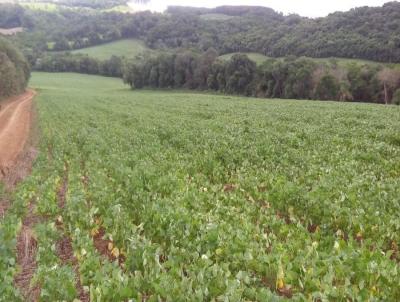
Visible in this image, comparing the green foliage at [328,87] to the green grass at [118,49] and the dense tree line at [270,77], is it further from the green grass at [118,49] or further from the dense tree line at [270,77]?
the green grass at [118,49]

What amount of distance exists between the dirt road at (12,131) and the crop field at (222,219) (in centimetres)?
402

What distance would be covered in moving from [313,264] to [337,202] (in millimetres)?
3616

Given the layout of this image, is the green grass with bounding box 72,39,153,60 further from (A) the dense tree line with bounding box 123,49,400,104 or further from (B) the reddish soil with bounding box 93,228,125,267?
(B) the reddish soil with bounding box 93,228,125,267

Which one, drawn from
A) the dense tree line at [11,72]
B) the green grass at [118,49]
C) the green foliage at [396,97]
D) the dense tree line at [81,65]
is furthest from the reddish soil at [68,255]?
the green grass at [118,49]

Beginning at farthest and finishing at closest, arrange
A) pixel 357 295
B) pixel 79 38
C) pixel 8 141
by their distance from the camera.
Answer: pixel 79 38, pixel 8 141, pixel 357 295

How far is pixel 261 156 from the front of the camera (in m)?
16.4

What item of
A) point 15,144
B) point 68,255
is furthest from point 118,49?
point 68,255

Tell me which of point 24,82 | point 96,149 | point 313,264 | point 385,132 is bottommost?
point 24,82

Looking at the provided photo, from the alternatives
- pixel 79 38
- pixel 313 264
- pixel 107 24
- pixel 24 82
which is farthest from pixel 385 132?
pixel 107 24

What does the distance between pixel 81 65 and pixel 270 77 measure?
73.9m

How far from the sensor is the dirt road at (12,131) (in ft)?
78.6

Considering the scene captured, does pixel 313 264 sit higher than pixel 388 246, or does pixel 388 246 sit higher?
pixel 313 264

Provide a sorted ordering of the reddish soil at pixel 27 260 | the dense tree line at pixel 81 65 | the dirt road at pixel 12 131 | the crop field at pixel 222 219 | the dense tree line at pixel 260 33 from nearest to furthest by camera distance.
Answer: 1. the crop field at pixel 222 219
2. the reddish soil at pixel 27 260
3. the dirt road at pixel 12 131
4. the dense tree line at pixel 260 33
5. the dense tree line at pixel 81 65

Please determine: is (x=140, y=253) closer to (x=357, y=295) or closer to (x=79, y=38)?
(x=357, y=295)
